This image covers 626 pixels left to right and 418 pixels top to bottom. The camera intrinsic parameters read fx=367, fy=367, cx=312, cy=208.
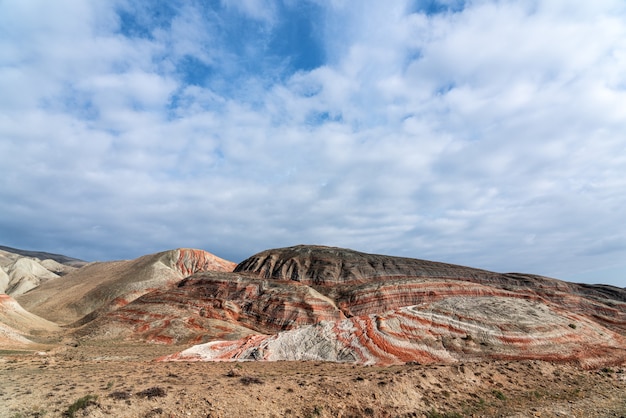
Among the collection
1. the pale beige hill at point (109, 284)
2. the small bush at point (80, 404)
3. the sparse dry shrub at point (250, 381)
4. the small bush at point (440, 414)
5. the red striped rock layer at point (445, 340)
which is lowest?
the small bush at point (440, 414)

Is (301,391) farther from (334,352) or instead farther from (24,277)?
(24,277)

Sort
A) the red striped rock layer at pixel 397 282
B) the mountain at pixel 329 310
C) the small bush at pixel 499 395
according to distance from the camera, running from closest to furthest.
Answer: the small bush at pixel 499 395, the mountain at pixel 329 310, the red striped rock layer at pixel 397 282

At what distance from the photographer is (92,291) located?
268 ft

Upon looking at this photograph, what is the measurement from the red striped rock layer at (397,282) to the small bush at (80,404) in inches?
1886

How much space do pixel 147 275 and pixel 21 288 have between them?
177 feet

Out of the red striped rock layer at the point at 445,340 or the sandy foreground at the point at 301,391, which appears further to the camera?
the red striped rock layer at the point at 445,340

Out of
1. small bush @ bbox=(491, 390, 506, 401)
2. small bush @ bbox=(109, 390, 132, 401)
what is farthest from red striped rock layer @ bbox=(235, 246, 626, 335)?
small bush @ bbox=(109, 390, 132, 401)

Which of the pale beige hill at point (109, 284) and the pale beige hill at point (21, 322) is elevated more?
the pale beige hill at point (109, 284)

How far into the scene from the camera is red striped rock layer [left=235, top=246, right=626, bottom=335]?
192 ft

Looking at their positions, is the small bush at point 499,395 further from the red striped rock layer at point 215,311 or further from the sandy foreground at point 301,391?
the red striped rock layer at point 215,311

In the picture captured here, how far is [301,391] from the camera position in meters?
16.5

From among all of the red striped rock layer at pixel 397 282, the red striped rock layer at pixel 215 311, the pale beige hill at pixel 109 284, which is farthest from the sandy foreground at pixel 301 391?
the pale beige hill at pixel 109 284

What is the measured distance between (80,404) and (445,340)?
82.8 feet

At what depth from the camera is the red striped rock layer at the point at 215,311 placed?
4766cm
